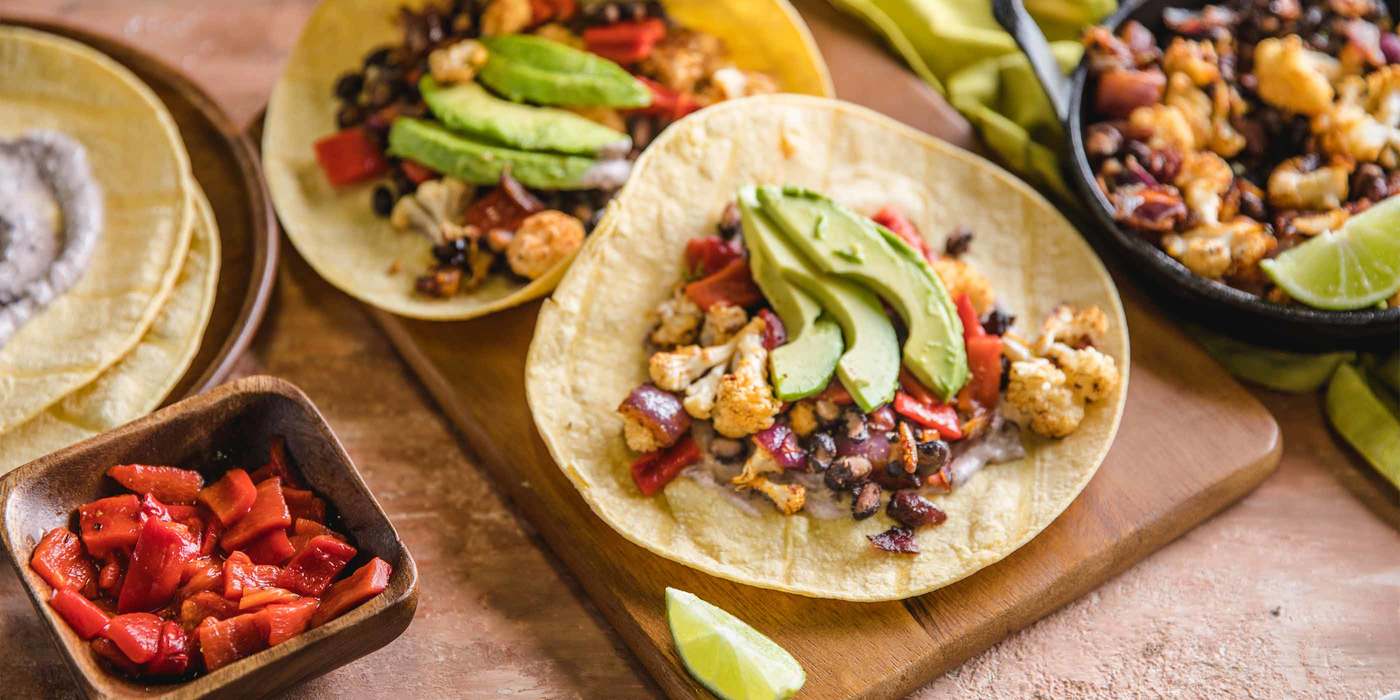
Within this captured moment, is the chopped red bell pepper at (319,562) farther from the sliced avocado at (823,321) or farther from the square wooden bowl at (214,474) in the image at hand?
the sliced avocado at (823,321)

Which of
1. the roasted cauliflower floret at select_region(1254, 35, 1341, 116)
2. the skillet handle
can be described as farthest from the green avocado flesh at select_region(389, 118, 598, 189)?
the roasted cauliflower floret at select_region(1254, 35, 1341, 116)

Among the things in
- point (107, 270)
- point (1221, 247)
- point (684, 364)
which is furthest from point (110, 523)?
point (1221, 247)

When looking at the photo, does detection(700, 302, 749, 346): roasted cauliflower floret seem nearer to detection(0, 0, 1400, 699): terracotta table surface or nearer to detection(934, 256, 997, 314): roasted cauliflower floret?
detection(934, 256, 997, 314): roasted cauliflower floret

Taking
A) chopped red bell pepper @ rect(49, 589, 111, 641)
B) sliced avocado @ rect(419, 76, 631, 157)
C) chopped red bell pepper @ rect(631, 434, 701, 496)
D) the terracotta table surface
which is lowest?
the terracotta table surface

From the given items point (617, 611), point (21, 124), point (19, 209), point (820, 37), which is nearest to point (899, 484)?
point (617, 611)

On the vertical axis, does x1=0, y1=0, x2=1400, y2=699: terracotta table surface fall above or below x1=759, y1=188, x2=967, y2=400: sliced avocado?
below

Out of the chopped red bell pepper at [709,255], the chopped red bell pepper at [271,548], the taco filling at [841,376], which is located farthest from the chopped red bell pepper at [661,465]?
the chopped red bell pepper at [271,548]
